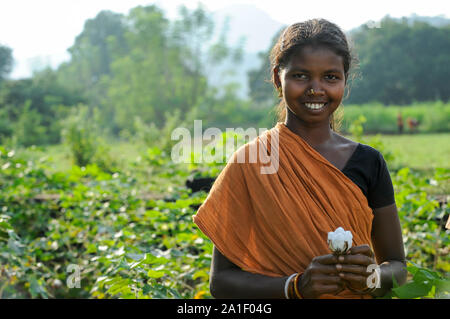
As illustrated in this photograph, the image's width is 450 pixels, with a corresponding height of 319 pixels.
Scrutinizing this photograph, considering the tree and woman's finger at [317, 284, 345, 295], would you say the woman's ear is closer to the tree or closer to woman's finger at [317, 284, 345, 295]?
woman's finger at [317, 284, 345, 295]

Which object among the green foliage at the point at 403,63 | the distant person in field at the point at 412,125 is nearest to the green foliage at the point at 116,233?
the distant person in field at the point at 412,125

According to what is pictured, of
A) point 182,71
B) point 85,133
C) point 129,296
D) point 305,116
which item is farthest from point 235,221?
point 182,71

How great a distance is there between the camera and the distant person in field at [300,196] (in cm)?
144

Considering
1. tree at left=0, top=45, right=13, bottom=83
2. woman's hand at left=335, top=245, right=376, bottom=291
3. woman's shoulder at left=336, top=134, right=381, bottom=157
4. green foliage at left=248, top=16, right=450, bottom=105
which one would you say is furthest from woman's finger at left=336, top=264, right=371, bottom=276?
tree at left=0, top=45, right=13, bottom=83

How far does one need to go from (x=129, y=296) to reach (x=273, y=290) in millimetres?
925

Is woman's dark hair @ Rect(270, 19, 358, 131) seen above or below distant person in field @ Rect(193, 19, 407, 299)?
above

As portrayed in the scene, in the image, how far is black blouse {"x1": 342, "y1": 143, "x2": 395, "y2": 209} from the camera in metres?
1.53

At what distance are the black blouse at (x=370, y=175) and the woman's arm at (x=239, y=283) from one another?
15.4 inches

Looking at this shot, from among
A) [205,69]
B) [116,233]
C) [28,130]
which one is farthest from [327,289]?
[205,69]

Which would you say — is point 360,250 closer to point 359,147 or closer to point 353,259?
point 353,259

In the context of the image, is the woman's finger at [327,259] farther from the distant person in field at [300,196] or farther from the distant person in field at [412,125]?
the distant person in field at [412,125]

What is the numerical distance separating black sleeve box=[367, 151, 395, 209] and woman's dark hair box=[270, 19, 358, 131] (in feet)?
1.06

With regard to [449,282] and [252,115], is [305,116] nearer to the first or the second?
[449,282]

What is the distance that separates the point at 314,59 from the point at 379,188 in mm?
452
